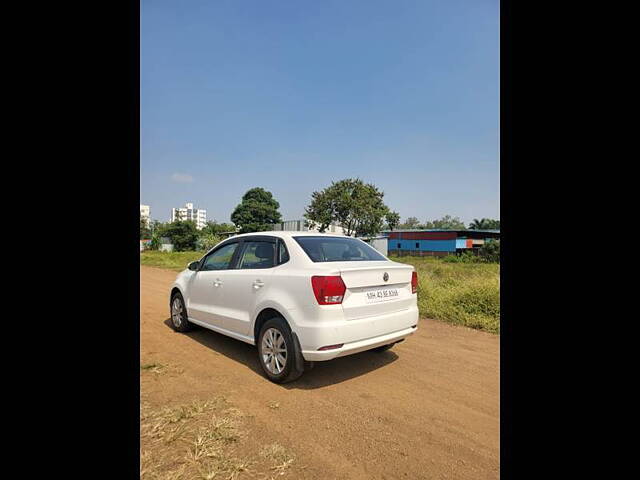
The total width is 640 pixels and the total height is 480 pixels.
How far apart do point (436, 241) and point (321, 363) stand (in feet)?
130

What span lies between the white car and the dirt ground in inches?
15.9

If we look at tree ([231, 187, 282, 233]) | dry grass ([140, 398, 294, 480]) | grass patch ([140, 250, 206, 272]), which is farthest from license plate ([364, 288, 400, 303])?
tree ([231, 187, 282, 233])

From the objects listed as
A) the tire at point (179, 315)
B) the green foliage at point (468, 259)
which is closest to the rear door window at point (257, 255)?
the tire at point (179, 315)

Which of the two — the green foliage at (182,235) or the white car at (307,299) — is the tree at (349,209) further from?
the white car at (307,299)

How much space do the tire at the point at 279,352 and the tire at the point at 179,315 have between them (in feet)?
7.31

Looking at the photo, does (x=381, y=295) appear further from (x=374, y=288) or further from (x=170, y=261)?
(x=170, y=261)

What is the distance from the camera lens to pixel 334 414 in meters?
3.06

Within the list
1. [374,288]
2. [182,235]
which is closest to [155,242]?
[182,235]

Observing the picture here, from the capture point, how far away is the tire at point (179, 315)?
5.59 metres
